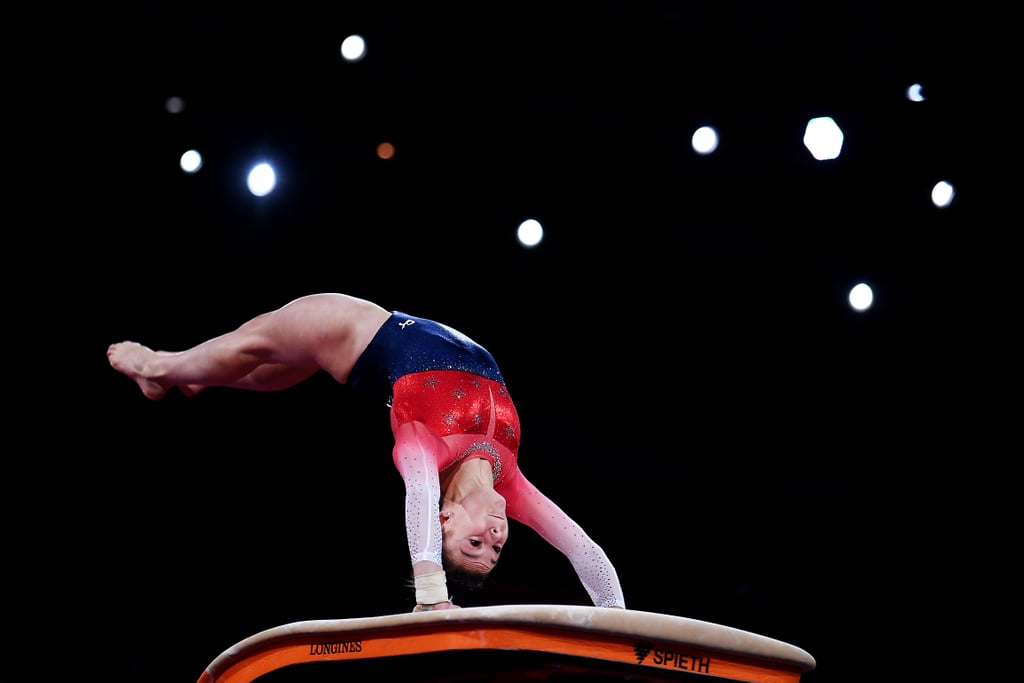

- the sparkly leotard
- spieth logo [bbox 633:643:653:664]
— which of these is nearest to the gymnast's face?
Answer: the sparkly leotard

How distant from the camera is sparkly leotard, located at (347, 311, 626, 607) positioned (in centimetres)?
289

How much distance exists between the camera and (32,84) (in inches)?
143

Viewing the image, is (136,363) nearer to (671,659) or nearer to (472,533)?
(472,533)

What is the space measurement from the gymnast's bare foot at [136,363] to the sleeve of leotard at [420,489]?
104cm

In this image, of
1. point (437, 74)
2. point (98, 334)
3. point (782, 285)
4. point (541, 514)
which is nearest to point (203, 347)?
point (98, 334)

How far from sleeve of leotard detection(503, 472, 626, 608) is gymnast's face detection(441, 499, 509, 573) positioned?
0.84 ft

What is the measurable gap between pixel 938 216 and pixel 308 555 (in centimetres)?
295

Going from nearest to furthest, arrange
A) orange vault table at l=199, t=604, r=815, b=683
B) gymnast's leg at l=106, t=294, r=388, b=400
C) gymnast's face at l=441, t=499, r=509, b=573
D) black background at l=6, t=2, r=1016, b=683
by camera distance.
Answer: orange vault table at l=199, t=604, r=815, b=683 < gymnast's face at l=441, t=499, r=509, b=573 < gymnast's leg at l=106, t=294, r=388, b=400 < black background at l=6, t=2, r=1016, b=683

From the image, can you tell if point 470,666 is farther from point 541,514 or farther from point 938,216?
point 938,216

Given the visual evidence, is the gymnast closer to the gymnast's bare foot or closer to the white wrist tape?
the gymnast's bare foot

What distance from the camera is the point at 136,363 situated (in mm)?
3381

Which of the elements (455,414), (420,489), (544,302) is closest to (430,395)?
(455,414)

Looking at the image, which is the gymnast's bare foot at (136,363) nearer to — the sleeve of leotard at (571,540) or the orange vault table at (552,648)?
the sleeve of leotard at (571,540)

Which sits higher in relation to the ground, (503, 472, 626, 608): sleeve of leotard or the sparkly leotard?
the sparkly leotard
